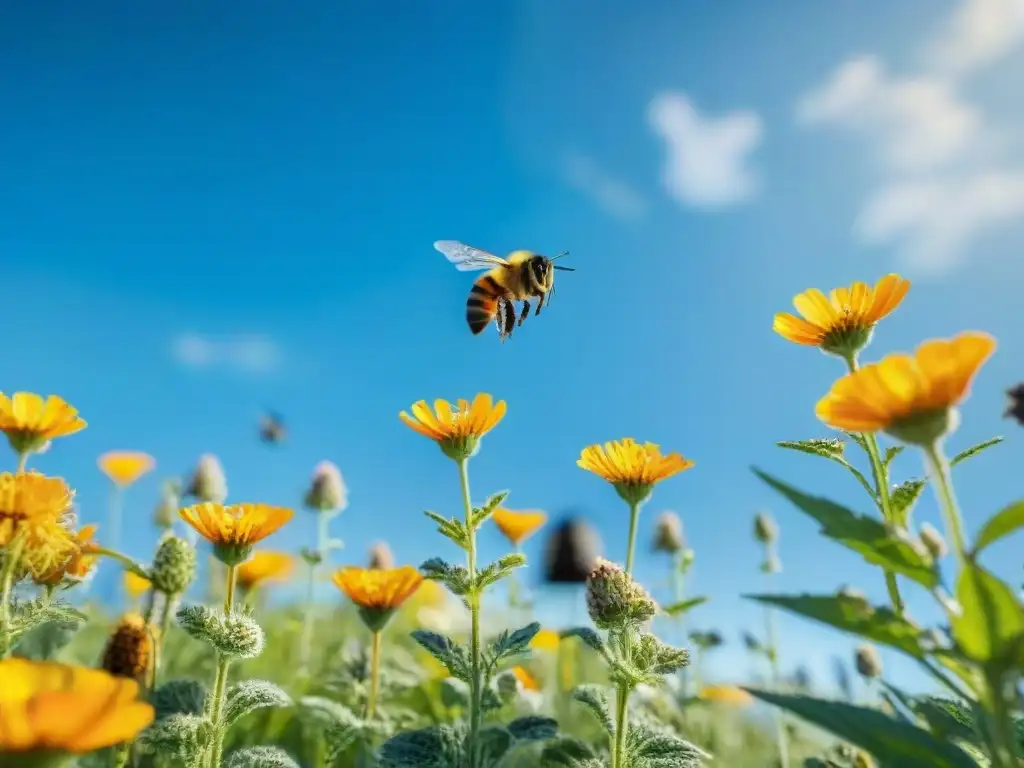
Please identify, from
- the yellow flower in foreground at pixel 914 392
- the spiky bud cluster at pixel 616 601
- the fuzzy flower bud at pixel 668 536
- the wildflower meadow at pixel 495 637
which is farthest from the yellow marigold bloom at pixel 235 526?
the fuzzy flower bud at pixel 668 536

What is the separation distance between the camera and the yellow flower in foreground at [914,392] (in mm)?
1315

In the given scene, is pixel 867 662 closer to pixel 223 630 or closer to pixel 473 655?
pixel 473 655

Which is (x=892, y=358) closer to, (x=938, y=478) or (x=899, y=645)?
(x=938, y=478)

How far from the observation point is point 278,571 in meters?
3.54

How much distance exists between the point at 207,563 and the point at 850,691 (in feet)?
13.6

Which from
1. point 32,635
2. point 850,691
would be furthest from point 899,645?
point 850,691

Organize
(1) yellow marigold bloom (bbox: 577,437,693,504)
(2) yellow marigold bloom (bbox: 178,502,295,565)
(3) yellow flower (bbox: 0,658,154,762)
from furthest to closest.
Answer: (1) yellow marigold bloom (bbox: 577,437,693,504)
(2) yellow marigold bloom (bbox: 178,502,295,565)
(3) yellow flower (bbox: 0,658,154,762)

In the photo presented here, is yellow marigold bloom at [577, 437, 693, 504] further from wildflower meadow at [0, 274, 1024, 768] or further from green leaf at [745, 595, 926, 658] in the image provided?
green leaf at [745, 595, 926, 658]

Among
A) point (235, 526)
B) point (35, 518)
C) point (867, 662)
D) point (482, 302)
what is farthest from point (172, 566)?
point (867, 662)

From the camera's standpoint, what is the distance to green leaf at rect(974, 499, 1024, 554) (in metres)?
1.15

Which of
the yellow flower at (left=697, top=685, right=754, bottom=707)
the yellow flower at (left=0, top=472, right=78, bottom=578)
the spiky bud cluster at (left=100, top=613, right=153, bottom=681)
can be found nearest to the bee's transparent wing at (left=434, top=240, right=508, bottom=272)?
the spiky bud cluster at (left=100, top=613, right=153, bottom=681)

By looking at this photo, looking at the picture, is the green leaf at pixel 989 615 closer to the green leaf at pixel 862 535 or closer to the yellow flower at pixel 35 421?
the green leaf at pixel 862 535

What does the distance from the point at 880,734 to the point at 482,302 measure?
2438 millimetres

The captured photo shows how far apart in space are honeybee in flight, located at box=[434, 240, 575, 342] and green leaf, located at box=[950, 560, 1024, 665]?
92.1 inches
